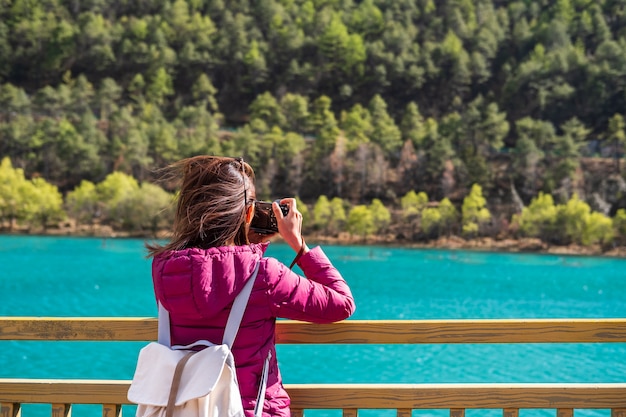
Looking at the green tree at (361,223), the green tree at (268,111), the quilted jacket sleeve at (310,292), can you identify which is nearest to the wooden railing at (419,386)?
the quilted jacket sleeve at (310,292)

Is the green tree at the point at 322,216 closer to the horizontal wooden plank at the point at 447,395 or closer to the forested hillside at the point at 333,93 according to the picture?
the forested hillside at the point at 333,93

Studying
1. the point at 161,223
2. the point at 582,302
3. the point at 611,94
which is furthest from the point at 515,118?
the point at 582,302

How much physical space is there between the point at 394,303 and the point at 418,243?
36.0 meters

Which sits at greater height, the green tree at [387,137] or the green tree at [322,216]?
the green tree at [387,137]

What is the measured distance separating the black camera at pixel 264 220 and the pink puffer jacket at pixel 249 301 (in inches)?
4.0

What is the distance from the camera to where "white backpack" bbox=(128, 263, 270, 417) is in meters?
1.50

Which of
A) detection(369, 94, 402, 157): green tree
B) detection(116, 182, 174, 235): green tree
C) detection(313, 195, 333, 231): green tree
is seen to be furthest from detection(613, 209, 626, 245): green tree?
detection(116, 182, 174, 235): green tree

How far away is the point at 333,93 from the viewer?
293ft

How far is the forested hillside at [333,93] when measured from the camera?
68.6m

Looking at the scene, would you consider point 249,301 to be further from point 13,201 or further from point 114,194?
point 13,201

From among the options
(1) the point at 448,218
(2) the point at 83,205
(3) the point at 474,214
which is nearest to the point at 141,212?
(2) the point at 83,205

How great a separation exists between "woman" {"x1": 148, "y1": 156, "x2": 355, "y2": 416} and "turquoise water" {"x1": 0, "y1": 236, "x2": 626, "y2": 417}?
29.7ft

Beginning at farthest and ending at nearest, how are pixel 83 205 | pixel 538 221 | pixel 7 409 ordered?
pixel 83 205 < pixel 538 221 < pixel 7 409

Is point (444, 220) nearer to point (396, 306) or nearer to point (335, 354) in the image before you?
point (396, 306)
